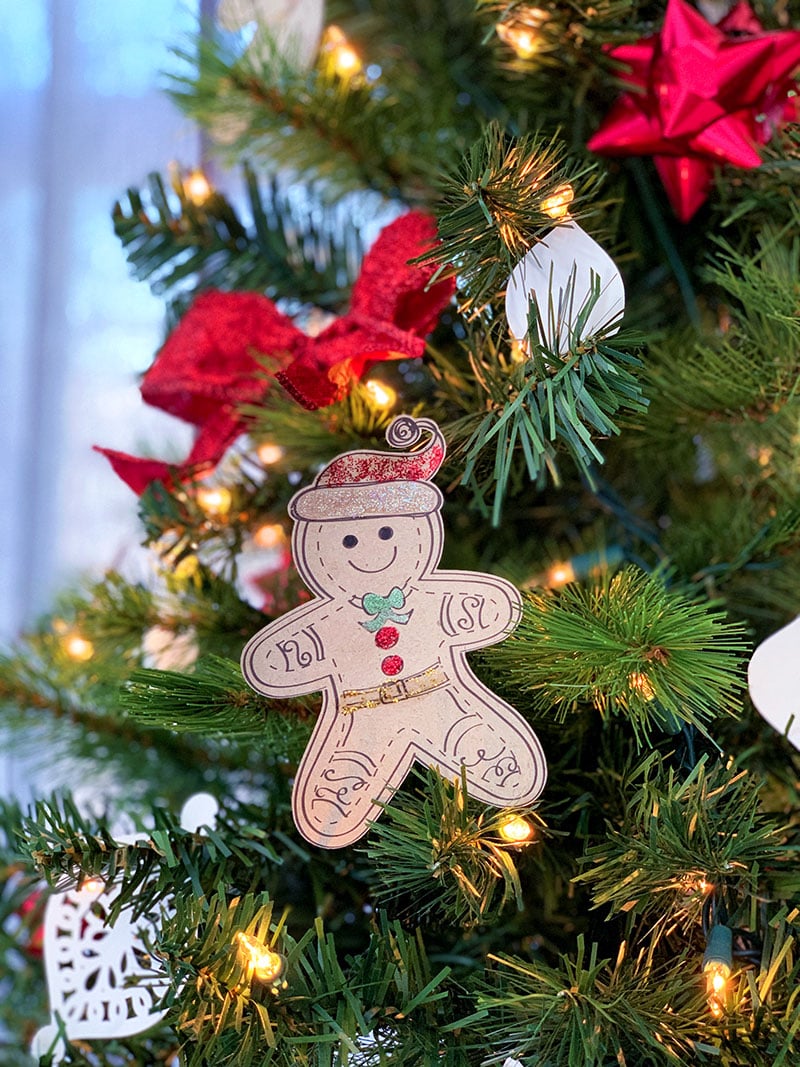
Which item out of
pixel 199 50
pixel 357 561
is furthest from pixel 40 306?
pixel 357 561

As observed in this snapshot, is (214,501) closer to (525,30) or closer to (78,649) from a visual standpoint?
(78,649)

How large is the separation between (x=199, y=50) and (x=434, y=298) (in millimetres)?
241

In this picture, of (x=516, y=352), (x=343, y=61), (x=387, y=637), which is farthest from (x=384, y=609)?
(x=343, y=61)

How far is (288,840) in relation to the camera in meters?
0.39

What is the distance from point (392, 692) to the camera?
1.13 ft

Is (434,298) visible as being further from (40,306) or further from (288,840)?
(40,306)

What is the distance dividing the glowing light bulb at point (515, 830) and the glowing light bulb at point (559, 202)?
8.1 inches

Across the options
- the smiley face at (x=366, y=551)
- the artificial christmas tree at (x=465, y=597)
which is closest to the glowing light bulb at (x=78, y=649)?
the artificial christmas tree at (x=465, y=597)

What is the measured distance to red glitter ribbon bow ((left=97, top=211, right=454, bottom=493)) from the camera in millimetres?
417

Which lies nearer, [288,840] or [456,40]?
[288,840]

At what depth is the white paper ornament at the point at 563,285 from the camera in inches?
13.5

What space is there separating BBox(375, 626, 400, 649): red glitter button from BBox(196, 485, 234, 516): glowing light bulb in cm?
15

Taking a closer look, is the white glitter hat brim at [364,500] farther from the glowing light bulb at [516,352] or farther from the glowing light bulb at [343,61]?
the glowing light bulb at [343,61]

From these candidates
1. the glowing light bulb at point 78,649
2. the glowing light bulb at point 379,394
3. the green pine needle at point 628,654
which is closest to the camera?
the green pine needle at point 628,654
